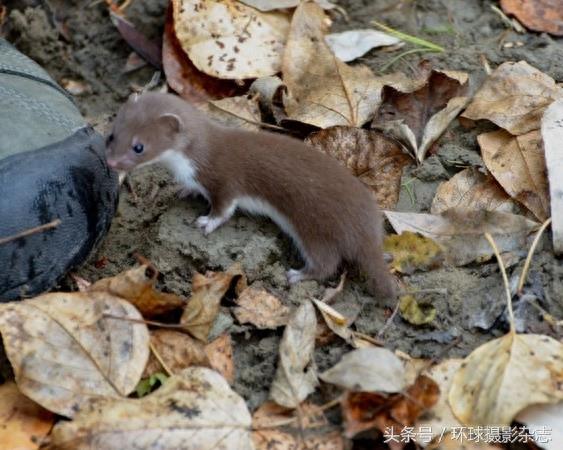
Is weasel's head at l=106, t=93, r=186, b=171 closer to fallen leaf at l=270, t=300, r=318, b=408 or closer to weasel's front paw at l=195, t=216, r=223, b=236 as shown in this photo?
weasel's front paw at l=195, t=216, r=223, b=236

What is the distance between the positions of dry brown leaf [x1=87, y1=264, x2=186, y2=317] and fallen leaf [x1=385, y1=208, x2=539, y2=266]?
99 centimetres

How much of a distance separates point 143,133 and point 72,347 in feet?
3.01

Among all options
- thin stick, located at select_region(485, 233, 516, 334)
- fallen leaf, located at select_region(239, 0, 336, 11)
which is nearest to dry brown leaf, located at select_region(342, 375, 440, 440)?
thin stick, located at select_region(485, 233, 516, 334)

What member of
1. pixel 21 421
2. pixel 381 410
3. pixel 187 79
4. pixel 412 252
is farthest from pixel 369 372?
pixel 187 79

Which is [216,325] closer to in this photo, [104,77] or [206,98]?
[206,98]

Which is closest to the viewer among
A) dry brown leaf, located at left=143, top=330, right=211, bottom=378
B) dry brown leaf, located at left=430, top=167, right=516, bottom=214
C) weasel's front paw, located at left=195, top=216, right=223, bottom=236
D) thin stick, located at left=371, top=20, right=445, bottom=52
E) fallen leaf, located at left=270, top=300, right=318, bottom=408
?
fallen leaf, located at left=270, top=300, right=318, bottom=408

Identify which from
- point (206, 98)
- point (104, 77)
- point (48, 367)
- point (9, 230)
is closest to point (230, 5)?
point (206, 98)

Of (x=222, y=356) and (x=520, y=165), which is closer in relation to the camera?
(x=222, y=356)

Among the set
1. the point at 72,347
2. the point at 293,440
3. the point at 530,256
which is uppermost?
the point at 72,347

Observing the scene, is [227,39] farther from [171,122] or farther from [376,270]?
[376,270]

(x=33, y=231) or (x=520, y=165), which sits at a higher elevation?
(x=33, y=231)

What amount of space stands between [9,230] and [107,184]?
0.49m

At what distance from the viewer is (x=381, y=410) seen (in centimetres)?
266

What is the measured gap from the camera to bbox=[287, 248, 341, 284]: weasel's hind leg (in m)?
3.20
